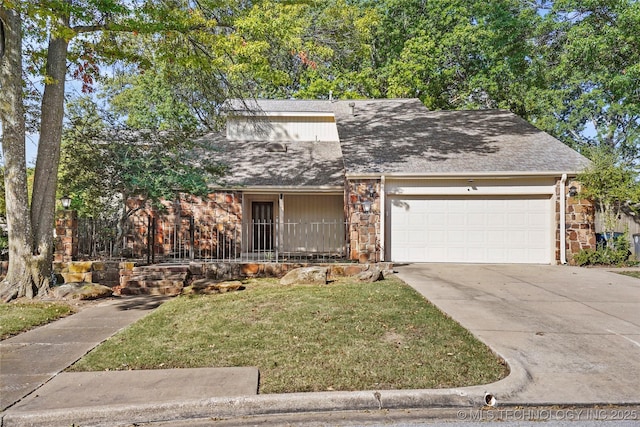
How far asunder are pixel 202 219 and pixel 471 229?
30.9 ft

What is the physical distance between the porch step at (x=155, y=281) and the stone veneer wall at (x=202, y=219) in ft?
17.6

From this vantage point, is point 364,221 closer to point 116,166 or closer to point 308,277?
point 308,277

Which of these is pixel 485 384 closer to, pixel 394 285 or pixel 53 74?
pixel 394 285

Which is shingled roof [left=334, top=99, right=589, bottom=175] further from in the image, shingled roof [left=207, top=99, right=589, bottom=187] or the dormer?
the dormer

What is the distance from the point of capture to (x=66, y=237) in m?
10.0

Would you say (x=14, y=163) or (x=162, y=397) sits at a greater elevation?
(x=14, y=163)

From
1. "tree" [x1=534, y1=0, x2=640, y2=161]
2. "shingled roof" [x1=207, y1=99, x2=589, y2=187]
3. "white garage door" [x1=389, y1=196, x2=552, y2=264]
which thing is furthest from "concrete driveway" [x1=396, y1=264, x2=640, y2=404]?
"tree" [x1=534, y1=0, x2=640, y2=161]

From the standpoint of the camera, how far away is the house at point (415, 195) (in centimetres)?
1220

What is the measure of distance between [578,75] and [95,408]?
26841 millimetres

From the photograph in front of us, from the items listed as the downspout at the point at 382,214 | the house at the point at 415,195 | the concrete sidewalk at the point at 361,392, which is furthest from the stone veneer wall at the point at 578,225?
the concrete sidewalk at the point at 361,392

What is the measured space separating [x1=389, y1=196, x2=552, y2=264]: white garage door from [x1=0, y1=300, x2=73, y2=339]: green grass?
8.60 meters

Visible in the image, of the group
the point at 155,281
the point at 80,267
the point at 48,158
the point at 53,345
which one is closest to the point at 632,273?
the point at 155,281

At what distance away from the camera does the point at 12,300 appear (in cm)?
799

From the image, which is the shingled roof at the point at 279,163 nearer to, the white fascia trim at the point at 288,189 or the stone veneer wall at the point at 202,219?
the white fascia trim at the point at 288,189
